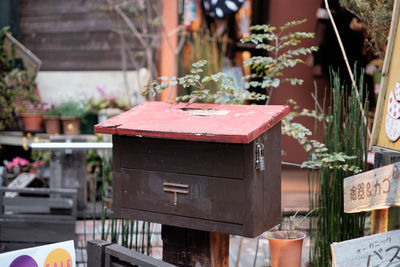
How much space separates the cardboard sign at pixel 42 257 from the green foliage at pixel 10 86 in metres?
4.94

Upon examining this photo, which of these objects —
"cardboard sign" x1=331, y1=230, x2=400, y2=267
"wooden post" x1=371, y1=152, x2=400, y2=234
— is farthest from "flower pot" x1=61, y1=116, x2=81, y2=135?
"cardboard sign" x1=331, y1=230, x2=400, y2=267

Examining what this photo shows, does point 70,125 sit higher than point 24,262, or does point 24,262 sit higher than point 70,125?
point 70,125

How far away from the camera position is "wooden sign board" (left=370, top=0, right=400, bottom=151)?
2.28 m

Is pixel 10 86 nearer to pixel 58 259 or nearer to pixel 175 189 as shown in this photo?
pixel 58 259

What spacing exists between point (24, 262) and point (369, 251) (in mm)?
1276

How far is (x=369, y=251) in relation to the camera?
6.59 ft

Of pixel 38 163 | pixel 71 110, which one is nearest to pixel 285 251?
pixel 38 163

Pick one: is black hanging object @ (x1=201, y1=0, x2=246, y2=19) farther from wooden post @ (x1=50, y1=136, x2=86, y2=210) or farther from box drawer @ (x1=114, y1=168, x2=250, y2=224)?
box drawer @ (x1=114, y1=168, x2=250, y2=224)

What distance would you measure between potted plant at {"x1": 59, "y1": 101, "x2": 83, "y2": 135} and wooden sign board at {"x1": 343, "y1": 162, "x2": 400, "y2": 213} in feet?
15.7

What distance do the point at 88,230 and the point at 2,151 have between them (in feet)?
9.31

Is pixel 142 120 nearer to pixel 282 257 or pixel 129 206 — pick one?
pixel 129 206

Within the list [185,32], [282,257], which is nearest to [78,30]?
[185,32]

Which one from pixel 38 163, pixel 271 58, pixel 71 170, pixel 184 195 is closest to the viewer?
pixel 184 195

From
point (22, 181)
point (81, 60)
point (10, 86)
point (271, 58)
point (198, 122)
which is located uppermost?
point (81, 60)
